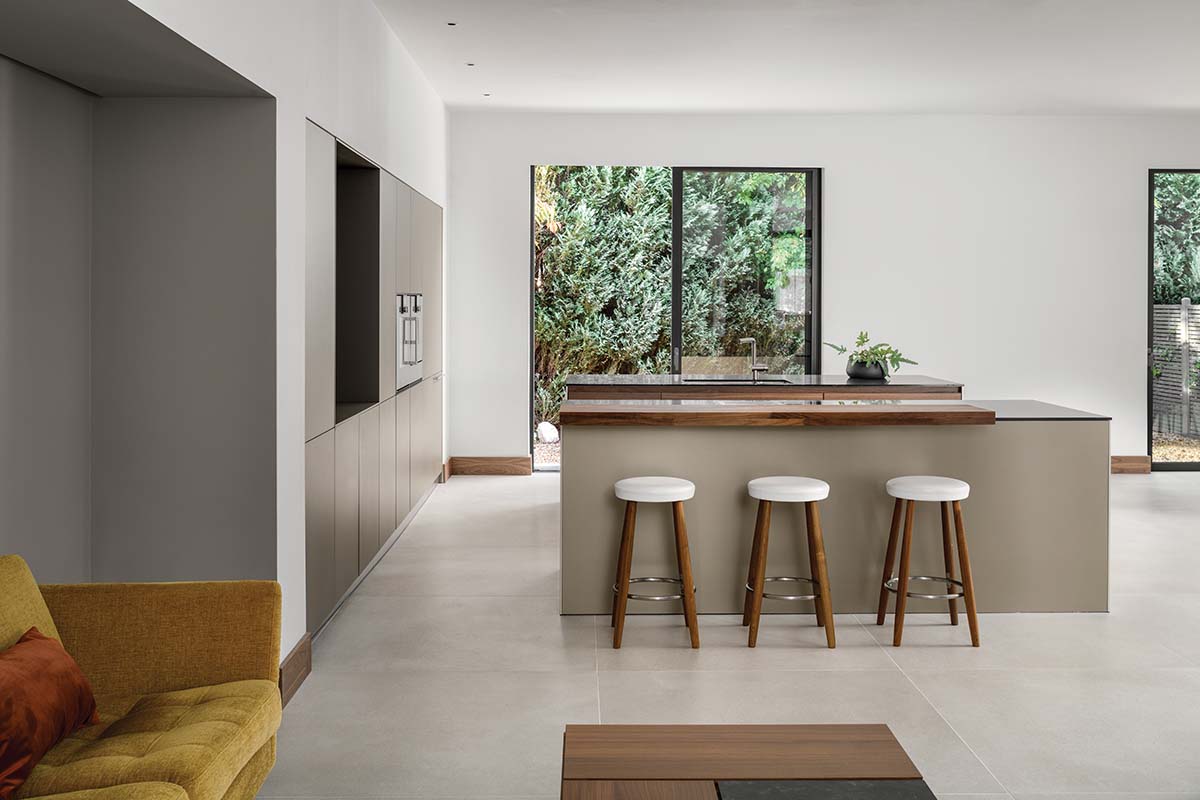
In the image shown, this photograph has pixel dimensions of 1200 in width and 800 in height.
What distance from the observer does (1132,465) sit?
8898 millimetres

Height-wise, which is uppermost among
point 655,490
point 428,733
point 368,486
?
point 655,490

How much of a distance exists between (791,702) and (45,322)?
8.95 feet

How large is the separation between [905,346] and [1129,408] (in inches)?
76.3

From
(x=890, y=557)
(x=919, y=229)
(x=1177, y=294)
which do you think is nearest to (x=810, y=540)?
(x=890, y=557)

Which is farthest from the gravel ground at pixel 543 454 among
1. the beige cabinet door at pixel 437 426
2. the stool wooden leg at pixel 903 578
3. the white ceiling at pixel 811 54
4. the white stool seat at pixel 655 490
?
the stool wooden leg at pixel 903 578

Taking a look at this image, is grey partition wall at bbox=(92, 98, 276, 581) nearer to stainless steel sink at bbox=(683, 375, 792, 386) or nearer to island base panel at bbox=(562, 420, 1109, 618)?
island base panel at bbox=(562, 420, 1109, 618)

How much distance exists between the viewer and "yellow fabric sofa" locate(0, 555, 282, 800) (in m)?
2.34

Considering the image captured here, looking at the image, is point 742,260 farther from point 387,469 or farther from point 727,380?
point 387,469

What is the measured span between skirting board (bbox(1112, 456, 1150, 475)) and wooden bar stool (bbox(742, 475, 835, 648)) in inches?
217

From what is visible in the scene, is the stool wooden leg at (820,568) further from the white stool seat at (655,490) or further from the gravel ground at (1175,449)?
the gravel ground at (1175,449)

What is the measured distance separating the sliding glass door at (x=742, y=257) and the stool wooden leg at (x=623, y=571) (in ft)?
14.6

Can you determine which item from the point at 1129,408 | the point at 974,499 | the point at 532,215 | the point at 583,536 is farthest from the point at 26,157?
the point at 1129,408

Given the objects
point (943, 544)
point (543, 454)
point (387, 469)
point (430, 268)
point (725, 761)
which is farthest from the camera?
point (543, 454)

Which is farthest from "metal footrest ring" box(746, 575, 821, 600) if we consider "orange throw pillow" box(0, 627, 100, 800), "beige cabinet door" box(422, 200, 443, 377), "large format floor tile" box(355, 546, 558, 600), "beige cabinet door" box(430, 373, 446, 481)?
"beige cabinet door" box(430, 373, 446, 481)
